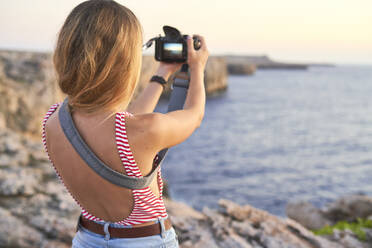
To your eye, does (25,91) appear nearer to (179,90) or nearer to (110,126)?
(179,90)

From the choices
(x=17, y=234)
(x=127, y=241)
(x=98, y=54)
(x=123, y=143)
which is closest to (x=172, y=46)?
(x=98, y=54)

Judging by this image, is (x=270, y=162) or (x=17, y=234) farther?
(x=270, y=162)

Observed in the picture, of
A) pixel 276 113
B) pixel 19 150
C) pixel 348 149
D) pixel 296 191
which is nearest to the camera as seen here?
pixel 19 150

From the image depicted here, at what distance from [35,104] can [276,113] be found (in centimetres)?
2720

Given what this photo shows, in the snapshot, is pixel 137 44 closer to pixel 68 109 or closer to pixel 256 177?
pixel 68 109

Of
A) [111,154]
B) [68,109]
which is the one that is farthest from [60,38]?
[111,154]

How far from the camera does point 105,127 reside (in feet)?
5.07

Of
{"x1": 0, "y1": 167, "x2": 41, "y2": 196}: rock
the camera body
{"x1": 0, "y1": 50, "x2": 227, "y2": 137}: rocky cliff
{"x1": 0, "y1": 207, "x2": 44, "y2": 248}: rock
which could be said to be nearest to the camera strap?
the camera body

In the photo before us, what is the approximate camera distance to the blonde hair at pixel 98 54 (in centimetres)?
148

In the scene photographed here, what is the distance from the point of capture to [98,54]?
149 centimetres

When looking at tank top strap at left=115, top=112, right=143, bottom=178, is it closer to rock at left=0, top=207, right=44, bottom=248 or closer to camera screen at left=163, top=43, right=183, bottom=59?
camera screen at left=163, top=43, right=183, bottom=59

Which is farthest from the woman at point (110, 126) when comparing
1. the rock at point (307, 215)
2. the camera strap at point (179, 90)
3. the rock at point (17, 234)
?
the rock at point (307, 215)

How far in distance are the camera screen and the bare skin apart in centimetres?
29

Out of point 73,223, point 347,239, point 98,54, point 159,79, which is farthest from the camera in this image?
point 347,239
